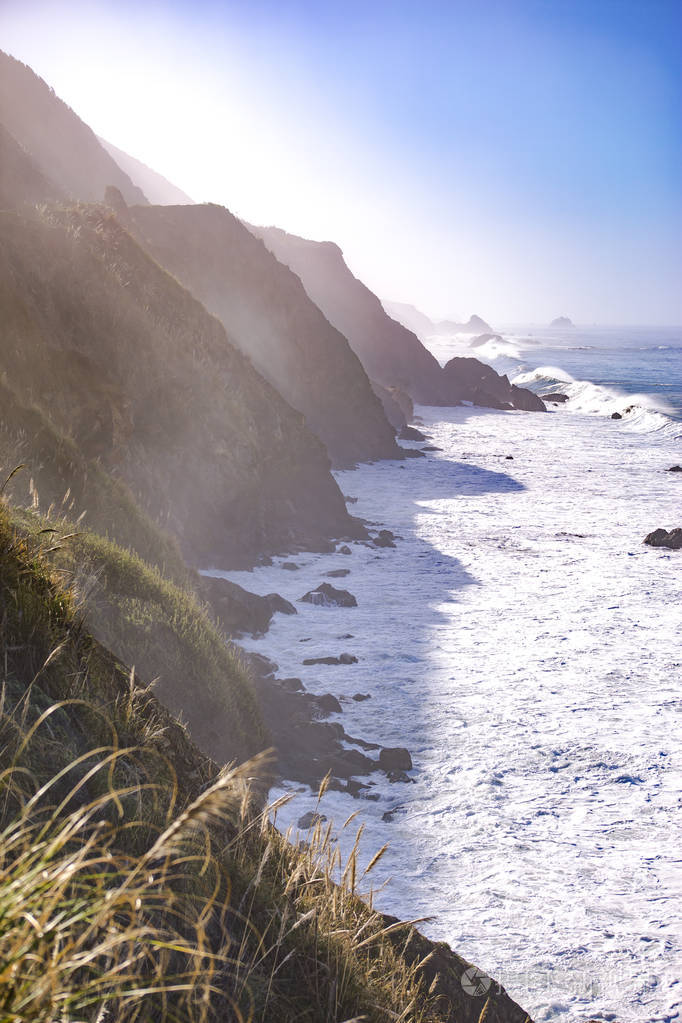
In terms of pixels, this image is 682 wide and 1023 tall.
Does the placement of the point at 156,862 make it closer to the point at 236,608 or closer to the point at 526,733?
the point at 526,733

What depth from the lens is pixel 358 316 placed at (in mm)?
59750

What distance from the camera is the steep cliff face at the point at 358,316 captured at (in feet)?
194

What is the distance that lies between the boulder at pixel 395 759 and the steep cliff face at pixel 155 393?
576 centimetres

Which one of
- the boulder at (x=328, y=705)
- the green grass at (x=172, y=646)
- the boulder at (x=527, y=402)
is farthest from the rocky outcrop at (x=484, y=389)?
the green grass at (x=172, y=646)

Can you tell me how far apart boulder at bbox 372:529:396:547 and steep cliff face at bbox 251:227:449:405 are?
132 feet

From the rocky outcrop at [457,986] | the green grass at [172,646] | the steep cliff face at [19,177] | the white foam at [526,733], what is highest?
the steep cliff face at [19,177]

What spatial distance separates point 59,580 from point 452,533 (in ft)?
57.3

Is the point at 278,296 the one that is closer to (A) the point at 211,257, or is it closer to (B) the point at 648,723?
(A) the point at 211,257

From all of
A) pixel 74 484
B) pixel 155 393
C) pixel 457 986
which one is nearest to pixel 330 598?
pixel 155 393

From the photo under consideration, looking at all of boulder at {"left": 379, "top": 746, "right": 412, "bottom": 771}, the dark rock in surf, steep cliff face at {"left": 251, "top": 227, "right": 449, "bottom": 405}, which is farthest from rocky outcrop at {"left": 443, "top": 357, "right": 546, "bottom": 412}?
boulder at {"left": 379, "top": 746, "right": 412, "bottom": 771}

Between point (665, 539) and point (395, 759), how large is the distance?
12825 millimetres

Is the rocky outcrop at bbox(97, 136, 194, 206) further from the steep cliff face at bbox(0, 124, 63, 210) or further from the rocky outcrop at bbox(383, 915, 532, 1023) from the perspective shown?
the rocky outcrop at bbox(383, 915, 532, 1023)

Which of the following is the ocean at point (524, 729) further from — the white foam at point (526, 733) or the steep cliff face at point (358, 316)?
the steep cliff face at point (358, 316)

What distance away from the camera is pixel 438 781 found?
854 centimetres
